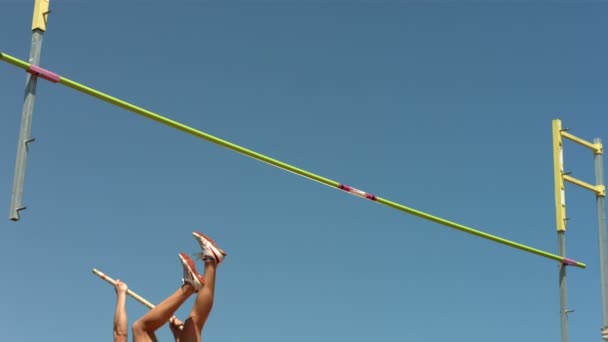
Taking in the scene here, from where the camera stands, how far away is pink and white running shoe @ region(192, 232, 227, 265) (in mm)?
7078

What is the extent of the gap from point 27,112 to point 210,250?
2349 millimetres

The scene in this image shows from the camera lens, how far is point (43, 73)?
333 inches

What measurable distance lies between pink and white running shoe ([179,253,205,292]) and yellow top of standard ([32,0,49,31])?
109 inches

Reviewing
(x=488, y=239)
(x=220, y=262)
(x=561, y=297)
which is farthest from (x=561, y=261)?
(x=220, y=262)

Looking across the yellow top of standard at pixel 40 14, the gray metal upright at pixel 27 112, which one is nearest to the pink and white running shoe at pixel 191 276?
the gray metal upright at pixel 27 112

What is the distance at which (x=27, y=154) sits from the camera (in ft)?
27.3

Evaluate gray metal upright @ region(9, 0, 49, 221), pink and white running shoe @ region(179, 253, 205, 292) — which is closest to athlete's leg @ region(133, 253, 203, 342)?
pink and white running shoe @ region(179, 253, 205, 292)

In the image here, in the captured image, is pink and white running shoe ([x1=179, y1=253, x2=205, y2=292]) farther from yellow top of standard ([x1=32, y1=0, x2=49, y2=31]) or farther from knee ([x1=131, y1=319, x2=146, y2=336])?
yellow top of standard ([x1=32, y1=0, x2=49, y2=31])

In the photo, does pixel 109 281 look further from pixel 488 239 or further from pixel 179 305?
pixel 488 239

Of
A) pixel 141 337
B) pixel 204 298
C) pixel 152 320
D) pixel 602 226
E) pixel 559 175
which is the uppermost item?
pixel 559 175

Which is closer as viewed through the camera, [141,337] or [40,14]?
[141,337]

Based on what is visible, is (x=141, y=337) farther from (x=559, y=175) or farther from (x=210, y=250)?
(x=559, y=175)

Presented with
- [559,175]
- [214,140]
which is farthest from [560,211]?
[214,140]

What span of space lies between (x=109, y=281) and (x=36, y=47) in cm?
215
